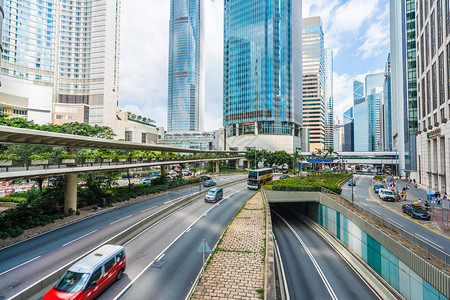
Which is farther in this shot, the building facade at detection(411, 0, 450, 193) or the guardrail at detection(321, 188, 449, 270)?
the building facade at detection(411, 0, 450, 193)

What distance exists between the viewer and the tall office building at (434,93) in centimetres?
3847

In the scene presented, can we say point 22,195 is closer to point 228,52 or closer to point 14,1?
point 14,1

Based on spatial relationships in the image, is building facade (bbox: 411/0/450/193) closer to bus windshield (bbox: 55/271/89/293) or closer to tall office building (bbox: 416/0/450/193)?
tall office building (bbox: 416/0/450/193)

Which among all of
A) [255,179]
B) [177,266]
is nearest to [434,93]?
[255,179]

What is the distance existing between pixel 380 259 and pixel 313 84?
164912 millimetres

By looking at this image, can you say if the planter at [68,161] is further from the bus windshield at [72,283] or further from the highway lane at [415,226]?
the highway lane at [415,226]

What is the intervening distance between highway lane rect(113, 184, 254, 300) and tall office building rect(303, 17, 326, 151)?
504ft

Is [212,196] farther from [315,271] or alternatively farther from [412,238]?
[412,238]

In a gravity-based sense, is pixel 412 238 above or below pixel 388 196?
above

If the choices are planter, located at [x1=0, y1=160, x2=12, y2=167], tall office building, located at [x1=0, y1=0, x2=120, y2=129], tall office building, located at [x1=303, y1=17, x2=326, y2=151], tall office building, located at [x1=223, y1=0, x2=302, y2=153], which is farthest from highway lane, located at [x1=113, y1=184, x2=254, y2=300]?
tall office building, located at [x1=303, y1=17, x2=326, y2=151]

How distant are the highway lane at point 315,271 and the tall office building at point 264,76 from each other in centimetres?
8705

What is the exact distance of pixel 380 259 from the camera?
17.2 meters

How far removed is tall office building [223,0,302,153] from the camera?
113312 mm

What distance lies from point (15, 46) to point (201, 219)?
112884 millimetres
